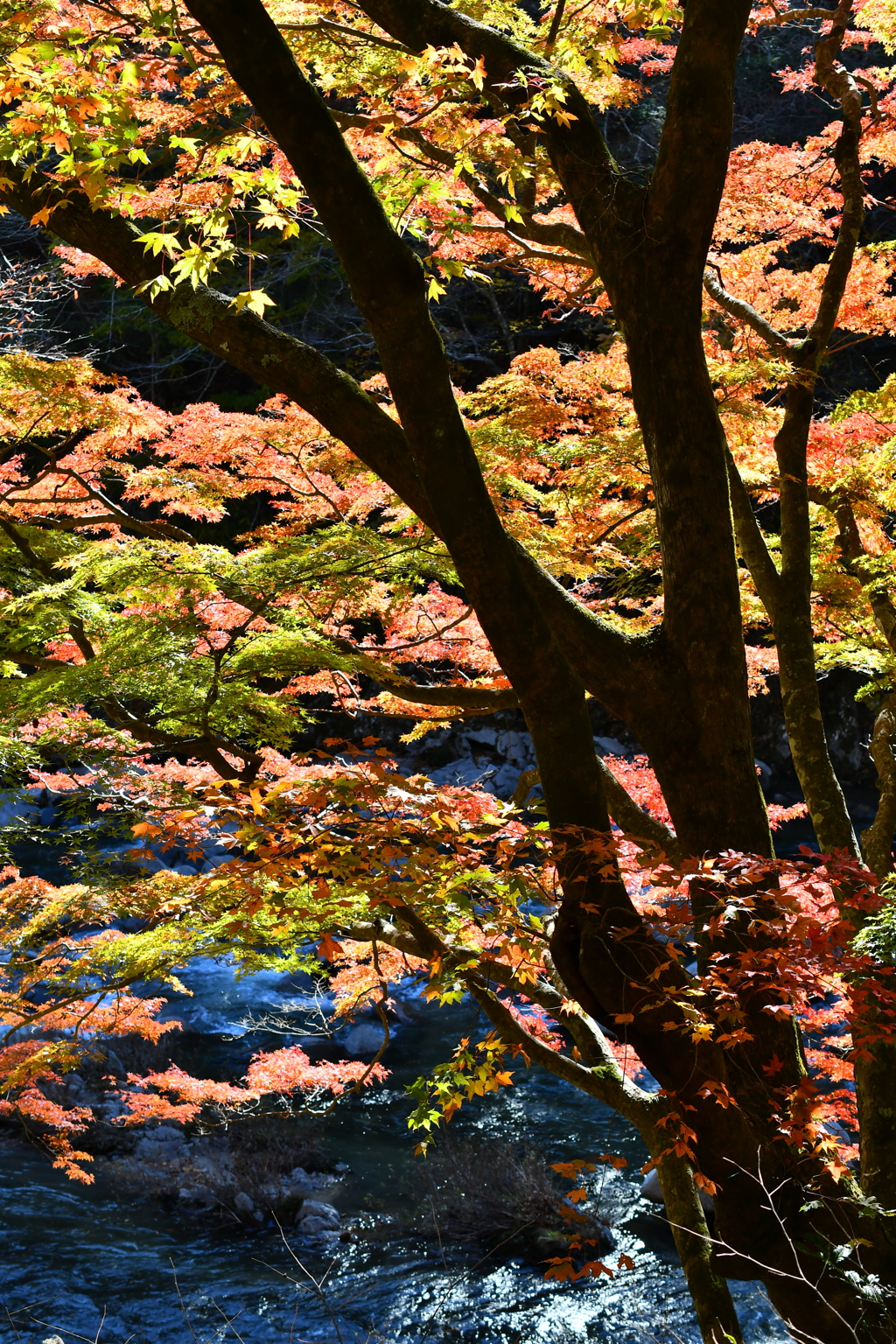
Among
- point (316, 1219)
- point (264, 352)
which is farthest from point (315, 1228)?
point (264, 352)

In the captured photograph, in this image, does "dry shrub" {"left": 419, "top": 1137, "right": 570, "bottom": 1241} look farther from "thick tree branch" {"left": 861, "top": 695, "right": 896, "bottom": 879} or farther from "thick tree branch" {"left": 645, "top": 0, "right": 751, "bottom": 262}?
"thick tree branch" {"left": 645, "top": 0, "right": 751, "bottom": 262}

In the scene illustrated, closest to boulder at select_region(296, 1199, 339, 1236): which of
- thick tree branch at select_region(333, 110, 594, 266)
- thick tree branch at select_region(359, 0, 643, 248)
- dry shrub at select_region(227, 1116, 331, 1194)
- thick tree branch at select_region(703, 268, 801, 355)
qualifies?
dry shrub at select_region(227, 1116, 331, 1194)

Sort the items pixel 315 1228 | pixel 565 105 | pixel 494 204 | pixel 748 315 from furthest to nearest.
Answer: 1. pixel 315 1228
2. pixel 748 315
3. pixel 494 204
4. pixel 565 105

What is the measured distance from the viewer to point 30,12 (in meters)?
3.53

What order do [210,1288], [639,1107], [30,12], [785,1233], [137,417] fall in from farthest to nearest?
[210,1288]
[137,417]
[639,1107]
[30,12]
[785,1233]

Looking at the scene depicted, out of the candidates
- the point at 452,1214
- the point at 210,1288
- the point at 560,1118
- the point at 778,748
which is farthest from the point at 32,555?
the point at 778,748

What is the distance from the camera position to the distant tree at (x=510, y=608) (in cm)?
280

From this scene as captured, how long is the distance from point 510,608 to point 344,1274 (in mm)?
6291

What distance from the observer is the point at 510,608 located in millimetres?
2703

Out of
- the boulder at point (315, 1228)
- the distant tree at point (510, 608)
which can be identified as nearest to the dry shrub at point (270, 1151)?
the boulder at point (315, 1228)

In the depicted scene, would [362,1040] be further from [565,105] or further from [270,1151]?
[565,105]

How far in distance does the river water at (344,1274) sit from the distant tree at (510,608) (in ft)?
6.36

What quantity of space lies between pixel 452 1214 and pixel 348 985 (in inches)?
110

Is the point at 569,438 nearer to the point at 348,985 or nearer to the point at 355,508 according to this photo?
the point at 355,508
